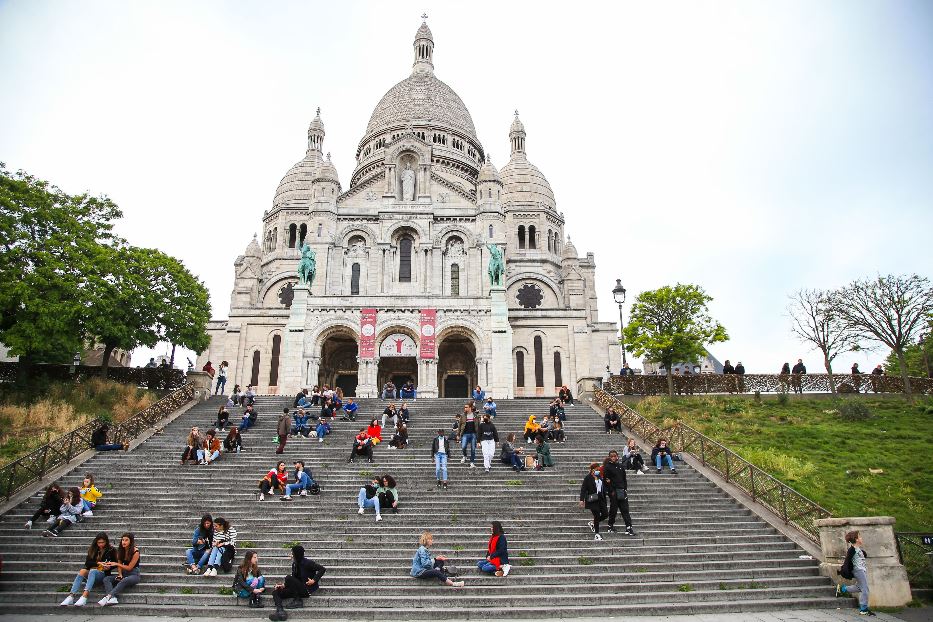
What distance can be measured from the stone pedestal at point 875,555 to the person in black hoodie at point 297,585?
9.26 meters

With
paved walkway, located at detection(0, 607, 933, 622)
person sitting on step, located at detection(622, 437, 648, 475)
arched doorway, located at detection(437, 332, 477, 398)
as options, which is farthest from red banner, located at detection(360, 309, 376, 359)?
paved walkway, located at detection(0, 607, 933, 622)

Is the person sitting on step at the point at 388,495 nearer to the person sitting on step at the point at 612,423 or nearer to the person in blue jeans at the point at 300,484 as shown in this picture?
the person in blue jeans at the point at 300,484

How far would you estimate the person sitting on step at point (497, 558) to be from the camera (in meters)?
11.8

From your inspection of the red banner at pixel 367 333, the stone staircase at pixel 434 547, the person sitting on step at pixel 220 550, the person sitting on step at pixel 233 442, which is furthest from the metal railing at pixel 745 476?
the red banner at pixel 367 333

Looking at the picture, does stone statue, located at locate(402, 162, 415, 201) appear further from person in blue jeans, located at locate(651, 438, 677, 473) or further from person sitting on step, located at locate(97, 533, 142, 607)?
person sitting on step, located at locate(97, 533, 142, 607)

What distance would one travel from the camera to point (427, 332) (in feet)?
109

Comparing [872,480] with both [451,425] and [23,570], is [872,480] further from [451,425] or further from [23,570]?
A: [23,570]

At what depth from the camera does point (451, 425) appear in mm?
22453

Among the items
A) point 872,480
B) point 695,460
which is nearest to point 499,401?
point 695,460

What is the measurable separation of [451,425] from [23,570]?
42.4 feet

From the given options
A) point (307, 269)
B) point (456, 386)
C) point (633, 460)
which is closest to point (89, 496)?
point (633, 460)

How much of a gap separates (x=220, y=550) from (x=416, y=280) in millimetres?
27268

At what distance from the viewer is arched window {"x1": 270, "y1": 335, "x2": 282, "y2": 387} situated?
40.6m

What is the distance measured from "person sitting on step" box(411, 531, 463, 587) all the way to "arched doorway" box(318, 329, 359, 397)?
2576 cm
